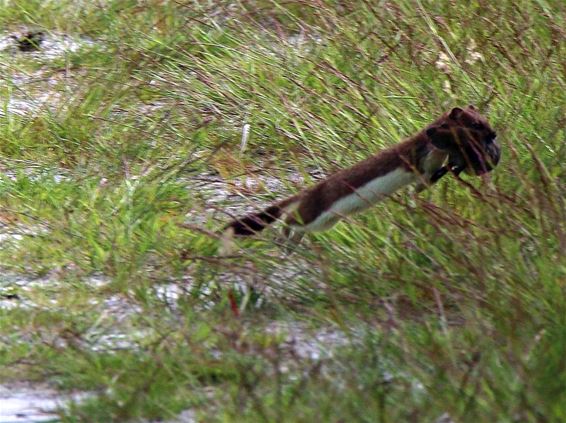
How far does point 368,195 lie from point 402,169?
136mm

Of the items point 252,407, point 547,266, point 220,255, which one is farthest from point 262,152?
point 252,407

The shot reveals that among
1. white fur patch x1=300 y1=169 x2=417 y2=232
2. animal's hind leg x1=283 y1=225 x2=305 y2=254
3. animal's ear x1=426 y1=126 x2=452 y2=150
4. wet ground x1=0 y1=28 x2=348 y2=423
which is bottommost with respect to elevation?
wet ground x1=0 y1=28 x2=348 y2=423

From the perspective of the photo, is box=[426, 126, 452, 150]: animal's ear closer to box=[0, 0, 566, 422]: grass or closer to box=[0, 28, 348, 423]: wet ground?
box=[0, 0, 566, 422]: grass

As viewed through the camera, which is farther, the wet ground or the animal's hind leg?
the animal's hind leg

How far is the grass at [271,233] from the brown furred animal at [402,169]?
103 millimetres

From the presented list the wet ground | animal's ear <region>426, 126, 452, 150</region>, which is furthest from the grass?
animal's ear <region>426, 126, 452, 150</region>

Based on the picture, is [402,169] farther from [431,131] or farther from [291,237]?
[291,237]

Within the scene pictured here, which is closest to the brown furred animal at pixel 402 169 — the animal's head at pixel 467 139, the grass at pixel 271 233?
the animal's head at pixel 467 139

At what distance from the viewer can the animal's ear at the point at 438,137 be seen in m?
4.12

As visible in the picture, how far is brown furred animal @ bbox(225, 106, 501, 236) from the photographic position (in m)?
4.12

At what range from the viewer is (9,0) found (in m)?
Result: 7.59

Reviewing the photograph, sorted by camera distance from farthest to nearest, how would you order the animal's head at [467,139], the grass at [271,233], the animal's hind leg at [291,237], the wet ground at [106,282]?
the animal's hind leg at [291,237], the animal's head at [467,139], the wet ground at [106,282], the grass at [271,233]

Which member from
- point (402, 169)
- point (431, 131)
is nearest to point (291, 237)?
point (402, 169)

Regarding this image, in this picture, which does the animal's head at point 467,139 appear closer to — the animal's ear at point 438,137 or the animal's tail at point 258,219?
the animal's ear at point 438,137
